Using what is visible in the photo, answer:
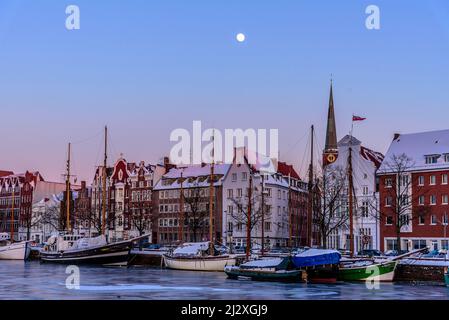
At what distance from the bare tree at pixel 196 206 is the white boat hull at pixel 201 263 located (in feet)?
60.6

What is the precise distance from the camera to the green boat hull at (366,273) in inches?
1212

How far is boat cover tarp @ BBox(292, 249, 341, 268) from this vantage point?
96.9ft

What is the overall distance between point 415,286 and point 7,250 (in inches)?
1650

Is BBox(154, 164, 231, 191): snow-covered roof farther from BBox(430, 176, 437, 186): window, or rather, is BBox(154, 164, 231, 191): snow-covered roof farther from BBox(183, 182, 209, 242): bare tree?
BBox(430, 176, 437, 186): window

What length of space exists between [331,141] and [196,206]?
536 inches

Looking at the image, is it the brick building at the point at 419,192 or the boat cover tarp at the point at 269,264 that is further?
the brick building at the point at 419,192

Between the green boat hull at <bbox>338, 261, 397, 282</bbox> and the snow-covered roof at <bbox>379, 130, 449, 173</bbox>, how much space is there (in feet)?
68.1

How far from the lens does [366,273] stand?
3102 centimetres

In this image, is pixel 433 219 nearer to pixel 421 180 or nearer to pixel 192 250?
pixel 421 180

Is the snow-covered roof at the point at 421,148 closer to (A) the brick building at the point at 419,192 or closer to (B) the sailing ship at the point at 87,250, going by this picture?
(A) the brick building at the point at 419,192

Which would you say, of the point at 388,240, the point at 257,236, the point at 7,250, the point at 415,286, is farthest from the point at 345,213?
the point at 7,250

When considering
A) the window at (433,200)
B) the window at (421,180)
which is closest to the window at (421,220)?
the window at (433,200)

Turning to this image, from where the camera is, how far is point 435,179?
49.9 m
